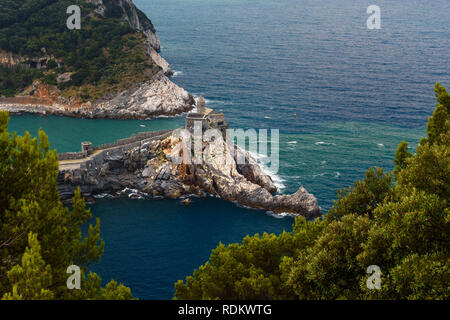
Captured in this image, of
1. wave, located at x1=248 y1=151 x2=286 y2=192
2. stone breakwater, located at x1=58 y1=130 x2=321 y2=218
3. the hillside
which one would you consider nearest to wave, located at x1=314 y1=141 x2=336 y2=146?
wave, located at x1=248 y1=151 x2=286 y2=192

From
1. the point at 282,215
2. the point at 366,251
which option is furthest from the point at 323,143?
the point at 366,251

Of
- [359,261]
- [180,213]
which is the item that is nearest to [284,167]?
[180,213]

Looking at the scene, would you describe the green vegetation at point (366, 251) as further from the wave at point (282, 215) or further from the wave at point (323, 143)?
the wave at point (323, 143)

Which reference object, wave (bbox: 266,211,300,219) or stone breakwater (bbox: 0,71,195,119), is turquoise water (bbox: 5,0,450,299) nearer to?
wave (bbox: 266,211,300,219)

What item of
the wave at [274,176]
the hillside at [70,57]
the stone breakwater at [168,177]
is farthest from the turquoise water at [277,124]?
the hillside at [70,57]

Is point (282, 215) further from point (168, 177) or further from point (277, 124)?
point (277, 124)

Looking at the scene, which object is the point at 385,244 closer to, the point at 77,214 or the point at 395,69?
the point at 77,214
